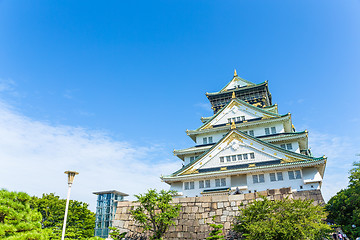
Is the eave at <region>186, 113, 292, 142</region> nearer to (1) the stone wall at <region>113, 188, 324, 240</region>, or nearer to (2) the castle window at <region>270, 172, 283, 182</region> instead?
(2) the castle window at <region>270, 172, 283, 182</region>

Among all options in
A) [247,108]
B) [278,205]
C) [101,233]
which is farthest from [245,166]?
[101,233]

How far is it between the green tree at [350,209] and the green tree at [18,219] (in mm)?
22270

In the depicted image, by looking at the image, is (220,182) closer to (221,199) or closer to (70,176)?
(221,199)

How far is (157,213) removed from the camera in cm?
1541

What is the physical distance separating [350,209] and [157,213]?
62.2ft

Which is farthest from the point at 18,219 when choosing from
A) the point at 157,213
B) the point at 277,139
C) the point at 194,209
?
the point at 277,139

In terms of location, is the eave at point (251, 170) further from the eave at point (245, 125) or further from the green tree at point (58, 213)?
the green tree at point (58, 213)

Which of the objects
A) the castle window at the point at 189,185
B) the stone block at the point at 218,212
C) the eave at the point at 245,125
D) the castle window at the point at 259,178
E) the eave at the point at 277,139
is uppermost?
the eave at the point at 245,125

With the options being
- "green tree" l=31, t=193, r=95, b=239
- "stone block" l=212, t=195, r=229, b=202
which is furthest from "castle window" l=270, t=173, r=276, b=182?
"green tree" l=31, t=193, r=95, b=239

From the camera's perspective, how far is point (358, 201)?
20859 millimetres

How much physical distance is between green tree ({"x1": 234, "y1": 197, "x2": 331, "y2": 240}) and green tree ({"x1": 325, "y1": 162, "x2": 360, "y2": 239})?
10.5 m

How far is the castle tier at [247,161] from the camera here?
24.5 meters

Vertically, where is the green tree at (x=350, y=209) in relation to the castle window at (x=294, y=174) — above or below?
below

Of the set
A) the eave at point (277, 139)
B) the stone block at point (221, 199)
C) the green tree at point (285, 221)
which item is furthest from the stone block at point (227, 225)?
the eave at point (277, 139)
